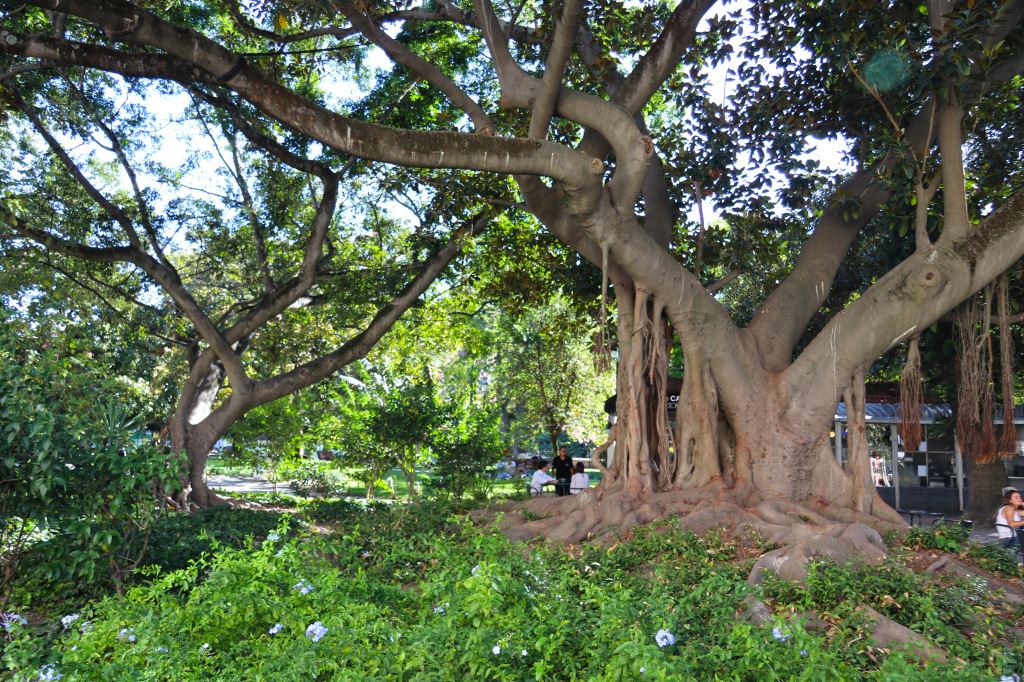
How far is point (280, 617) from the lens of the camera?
4.56m

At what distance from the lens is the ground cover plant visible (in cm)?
387

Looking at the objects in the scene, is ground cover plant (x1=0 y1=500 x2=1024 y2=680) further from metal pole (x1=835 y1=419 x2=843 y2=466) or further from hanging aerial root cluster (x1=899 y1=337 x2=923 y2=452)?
metal pole (x1=835 y1=419 x2=843 y2=466)

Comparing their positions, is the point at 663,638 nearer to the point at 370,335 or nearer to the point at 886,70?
the point at 886,70

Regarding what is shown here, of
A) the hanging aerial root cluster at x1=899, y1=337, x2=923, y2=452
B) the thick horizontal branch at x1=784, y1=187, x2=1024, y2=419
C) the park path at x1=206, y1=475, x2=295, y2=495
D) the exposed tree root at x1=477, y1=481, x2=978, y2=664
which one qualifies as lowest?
the park path at x1=206, y1=475, x2=295, y2=495

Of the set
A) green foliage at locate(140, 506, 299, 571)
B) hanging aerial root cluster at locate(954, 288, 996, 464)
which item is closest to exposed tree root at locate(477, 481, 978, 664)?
hanging aerial root cluster at locate(954, 288, 996, 464)

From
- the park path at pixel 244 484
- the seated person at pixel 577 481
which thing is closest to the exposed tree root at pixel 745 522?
the seated person at pixel 577 481

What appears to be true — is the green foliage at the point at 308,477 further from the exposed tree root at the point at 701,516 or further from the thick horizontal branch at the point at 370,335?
the exposed tree root at the point at 701,516

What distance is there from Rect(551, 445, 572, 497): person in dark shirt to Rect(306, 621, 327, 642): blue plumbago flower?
37.0 feet

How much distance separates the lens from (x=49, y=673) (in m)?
3.93

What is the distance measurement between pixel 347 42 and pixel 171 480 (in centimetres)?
941

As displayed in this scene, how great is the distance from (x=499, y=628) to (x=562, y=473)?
1141cm

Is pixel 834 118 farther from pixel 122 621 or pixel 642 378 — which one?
pixel 122 621

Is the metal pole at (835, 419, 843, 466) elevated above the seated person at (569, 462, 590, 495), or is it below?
above

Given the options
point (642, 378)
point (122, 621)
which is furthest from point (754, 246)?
point (122, 621)
